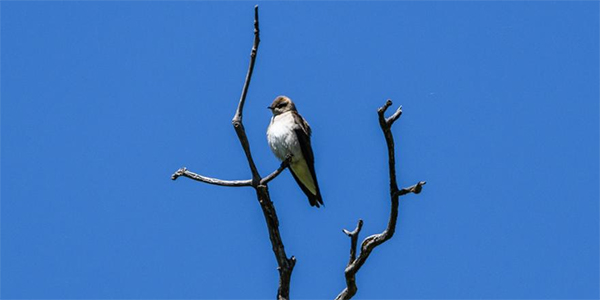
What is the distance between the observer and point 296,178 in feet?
40.9

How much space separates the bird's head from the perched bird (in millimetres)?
422

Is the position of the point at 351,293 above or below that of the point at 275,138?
below

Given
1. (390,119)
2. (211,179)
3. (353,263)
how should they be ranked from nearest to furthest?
(390,119)
(353,263)
(211,179)

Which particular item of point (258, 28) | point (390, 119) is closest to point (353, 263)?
point (390, 119)

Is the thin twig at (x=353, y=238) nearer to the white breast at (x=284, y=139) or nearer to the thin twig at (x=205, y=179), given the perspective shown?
the thin twig at (x=205, y=179)

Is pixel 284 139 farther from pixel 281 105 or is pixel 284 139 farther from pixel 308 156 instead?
pixel 281 105

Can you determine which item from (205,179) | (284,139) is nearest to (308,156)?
(284,139)

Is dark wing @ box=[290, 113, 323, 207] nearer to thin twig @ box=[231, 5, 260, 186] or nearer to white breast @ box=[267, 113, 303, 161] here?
white breast @ box=[267, 113, 303, 161]

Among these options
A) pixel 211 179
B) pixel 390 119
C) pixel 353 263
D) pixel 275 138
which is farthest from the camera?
pixel 275 138

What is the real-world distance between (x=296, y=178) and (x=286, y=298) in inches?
156

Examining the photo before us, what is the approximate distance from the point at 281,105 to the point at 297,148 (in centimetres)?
100

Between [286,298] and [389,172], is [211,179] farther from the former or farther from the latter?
[389,172]

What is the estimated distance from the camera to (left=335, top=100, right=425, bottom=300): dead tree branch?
7770mm

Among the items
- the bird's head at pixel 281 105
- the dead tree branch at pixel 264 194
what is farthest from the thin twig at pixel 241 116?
the bird's head at pixel 281 105
